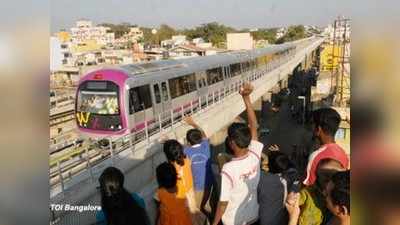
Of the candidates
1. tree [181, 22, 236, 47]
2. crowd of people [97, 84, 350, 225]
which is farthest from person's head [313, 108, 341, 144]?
tree [181, 22, 236, 47]

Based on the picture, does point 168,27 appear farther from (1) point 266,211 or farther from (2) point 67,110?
(1) point 266,211

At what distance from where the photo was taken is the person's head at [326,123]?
2.58 m

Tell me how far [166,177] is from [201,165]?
9.8 inches

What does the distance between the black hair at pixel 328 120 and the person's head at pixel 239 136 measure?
358 millimetres

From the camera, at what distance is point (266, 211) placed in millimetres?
2684

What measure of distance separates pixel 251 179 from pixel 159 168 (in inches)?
19.4

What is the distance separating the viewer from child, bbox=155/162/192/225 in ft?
9.06

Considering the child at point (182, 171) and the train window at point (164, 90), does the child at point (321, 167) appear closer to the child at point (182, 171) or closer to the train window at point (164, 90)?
the child at point (182, 171)

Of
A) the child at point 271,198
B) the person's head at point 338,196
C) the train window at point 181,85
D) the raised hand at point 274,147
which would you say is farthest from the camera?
the train window at point 181,85

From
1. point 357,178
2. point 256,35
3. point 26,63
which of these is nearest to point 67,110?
point 26,63

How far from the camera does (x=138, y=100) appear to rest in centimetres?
313

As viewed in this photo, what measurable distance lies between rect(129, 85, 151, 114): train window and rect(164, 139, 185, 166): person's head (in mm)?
388

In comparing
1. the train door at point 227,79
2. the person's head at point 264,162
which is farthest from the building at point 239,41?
the person's head at point 264,162

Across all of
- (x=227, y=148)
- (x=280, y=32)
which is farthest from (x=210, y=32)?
(x=227, y=148)
